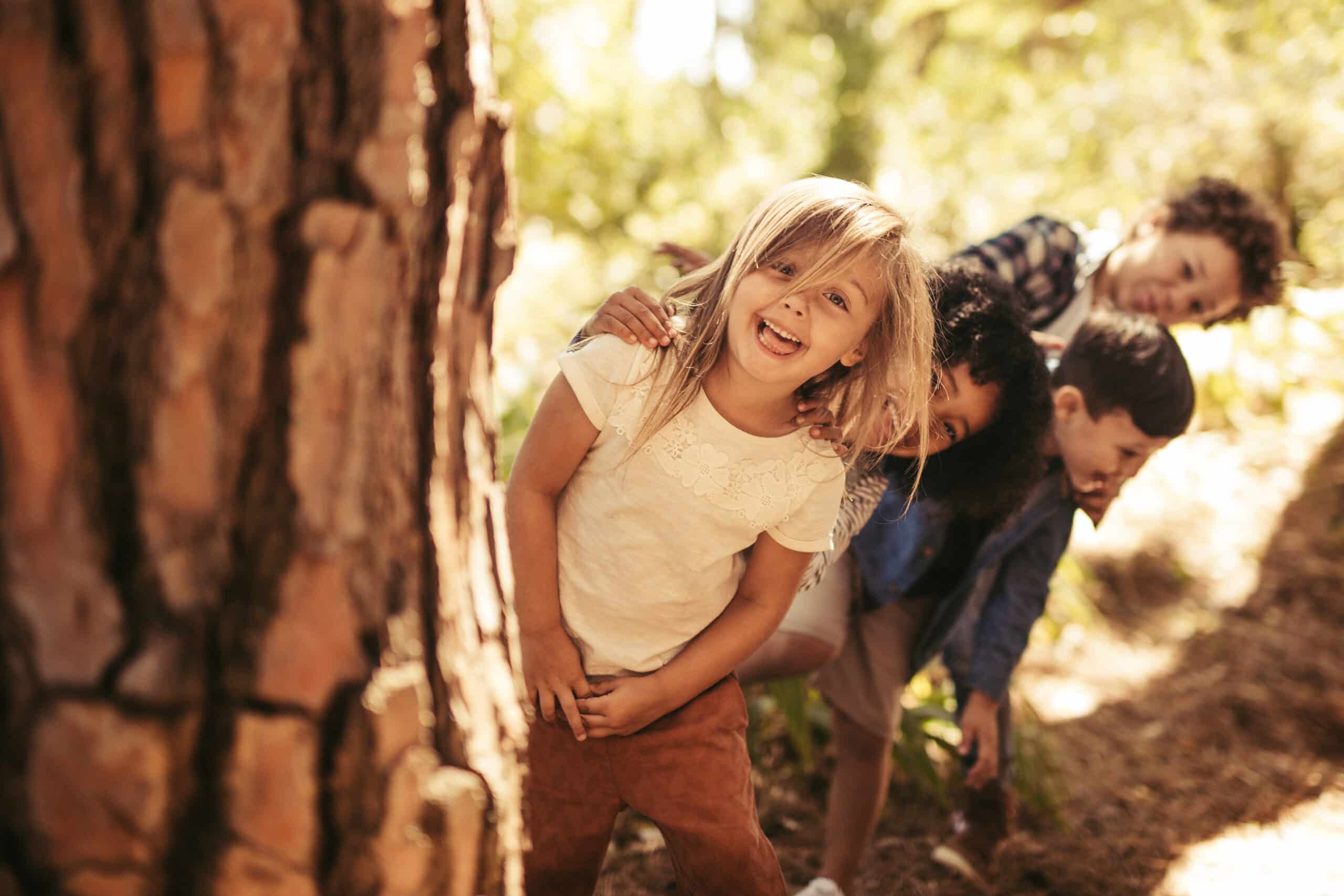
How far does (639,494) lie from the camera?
158 cm

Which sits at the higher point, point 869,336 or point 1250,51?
point 1250,51

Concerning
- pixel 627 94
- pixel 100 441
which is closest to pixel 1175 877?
pixel 100 441

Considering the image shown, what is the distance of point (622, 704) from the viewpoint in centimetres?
157

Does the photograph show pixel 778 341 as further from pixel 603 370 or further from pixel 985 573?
pixel 985 573

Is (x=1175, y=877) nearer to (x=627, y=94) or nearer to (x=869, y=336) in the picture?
(x=869, y=336)

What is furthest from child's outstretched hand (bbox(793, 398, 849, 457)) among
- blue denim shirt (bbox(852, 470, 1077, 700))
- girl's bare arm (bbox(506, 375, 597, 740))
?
blue denim shirt (bbox(852, 470, 1077, 700))

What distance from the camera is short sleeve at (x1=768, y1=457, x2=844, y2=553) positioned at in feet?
5.23

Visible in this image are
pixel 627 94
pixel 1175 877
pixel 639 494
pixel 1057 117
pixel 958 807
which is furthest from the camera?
pixel 627 94

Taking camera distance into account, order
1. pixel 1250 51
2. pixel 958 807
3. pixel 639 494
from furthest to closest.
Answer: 1. pixel 1250 51
2. pixel 958 807
3. pixel 639 494

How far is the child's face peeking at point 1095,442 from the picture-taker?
219 centimetres

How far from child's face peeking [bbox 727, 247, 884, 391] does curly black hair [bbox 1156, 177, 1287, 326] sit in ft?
5.39

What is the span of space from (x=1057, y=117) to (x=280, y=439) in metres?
7.27

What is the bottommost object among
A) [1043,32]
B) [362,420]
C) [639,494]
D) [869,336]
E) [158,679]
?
[158,679]

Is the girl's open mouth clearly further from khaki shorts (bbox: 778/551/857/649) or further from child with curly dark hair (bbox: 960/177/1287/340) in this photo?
child with curly dark hair (bbox: 960/177/1287/340)
